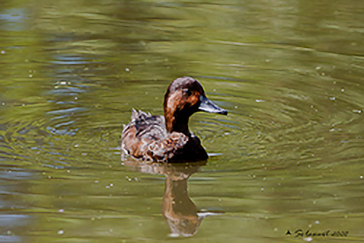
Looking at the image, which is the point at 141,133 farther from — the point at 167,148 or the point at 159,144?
the point at 167,148

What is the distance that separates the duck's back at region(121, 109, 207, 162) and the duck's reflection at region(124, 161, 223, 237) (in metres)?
0.11

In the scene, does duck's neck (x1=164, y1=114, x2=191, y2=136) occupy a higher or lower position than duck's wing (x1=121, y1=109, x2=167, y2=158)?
higher

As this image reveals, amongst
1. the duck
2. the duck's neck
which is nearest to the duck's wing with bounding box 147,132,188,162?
the duck

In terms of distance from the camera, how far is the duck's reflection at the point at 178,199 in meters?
6.62

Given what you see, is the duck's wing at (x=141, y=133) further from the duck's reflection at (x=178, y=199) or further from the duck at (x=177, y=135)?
the duck's reflection at (x=178, y=199)

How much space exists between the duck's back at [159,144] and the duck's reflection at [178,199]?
0.36 ft

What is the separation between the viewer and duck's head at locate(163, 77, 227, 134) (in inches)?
326

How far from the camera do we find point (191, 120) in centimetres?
1004

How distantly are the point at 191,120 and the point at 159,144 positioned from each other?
176 centimetres

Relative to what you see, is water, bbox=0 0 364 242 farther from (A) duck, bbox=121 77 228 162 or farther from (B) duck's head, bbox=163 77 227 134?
(B) duck's head, bbox=163 77 227 134

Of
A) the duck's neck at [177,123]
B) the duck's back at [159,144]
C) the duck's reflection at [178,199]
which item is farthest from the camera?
the duck's neck at [177,123]

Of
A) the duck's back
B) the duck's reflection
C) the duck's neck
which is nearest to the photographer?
the duck's reflection

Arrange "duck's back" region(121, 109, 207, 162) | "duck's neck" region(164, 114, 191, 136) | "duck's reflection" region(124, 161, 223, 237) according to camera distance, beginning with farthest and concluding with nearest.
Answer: "duck's neck" region(164, 114, 191, 136), "duck's back" region(121, 109, 207, 162), "duck's reflection" region(124, 161, 223, 237)

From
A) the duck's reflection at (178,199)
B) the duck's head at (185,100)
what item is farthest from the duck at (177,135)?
the duck's reflection at (178,199)
